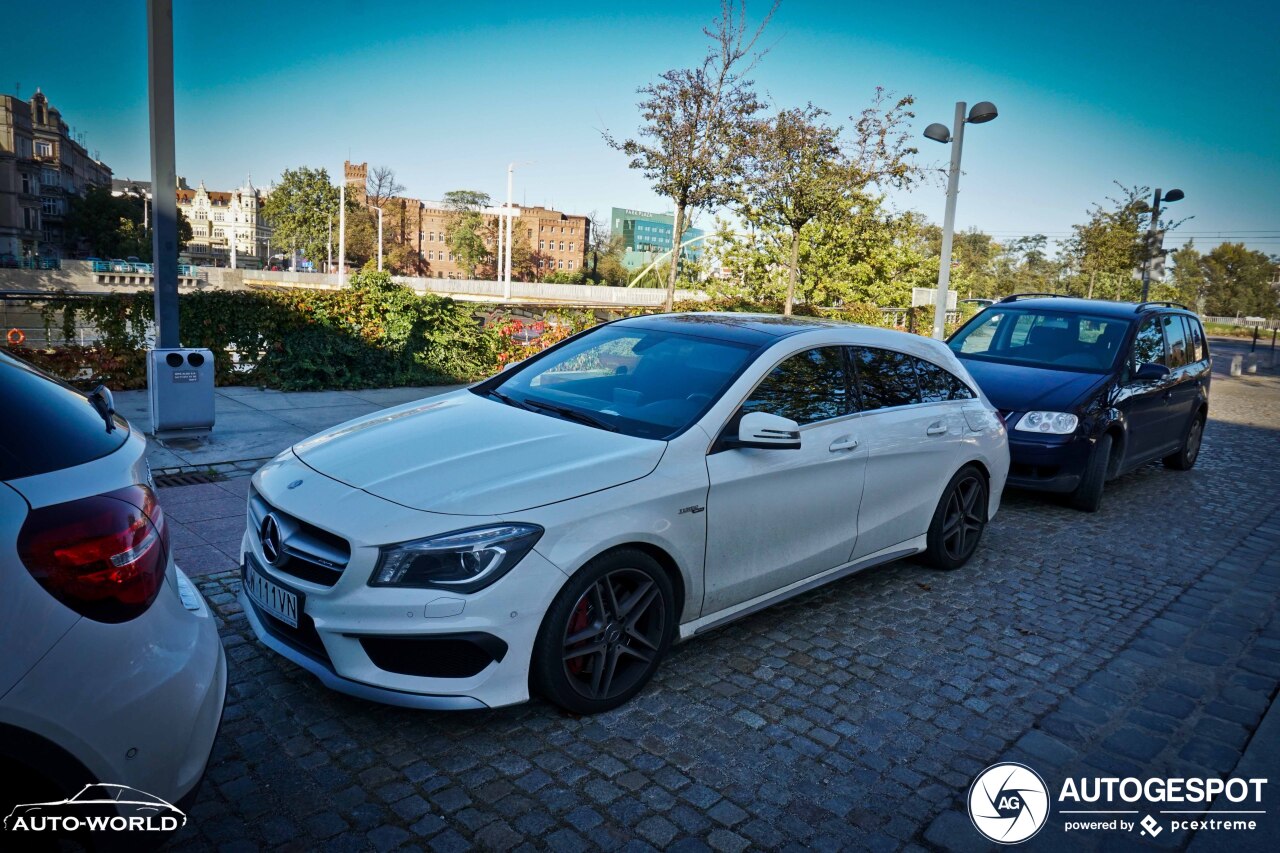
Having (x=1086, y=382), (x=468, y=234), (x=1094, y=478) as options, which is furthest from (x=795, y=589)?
(x=468, y=234)

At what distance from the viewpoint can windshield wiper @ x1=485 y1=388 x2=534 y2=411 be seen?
4327 mm

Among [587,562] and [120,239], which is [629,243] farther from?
[587,562]

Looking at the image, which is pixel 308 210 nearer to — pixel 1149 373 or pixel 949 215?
pixel 949 215

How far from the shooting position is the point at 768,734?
11.6 ft

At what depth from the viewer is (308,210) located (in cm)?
9162

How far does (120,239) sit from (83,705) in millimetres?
104561

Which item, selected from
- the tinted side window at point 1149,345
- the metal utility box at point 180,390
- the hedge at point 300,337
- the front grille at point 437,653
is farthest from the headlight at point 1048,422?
the hedge at point 300,337

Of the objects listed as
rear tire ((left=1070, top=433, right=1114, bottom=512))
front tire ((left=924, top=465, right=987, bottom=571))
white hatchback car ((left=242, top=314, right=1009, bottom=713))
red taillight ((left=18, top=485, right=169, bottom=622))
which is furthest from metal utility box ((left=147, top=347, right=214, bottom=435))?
rear tire ((left=1070, top=433, right=1114, bottom=512))

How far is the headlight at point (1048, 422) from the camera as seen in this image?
7.41 m

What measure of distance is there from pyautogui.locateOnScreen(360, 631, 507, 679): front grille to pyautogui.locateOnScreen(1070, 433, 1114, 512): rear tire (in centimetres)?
631

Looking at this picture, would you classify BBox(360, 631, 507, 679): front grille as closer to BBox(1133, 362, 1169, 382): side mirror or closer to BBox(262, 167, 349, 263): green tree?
BBox(1133, 362, 1169, 382): side mirror

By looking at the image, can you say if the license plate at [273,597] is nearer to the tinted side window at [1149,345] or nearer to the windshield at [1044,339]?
the windshield at [1044,339]

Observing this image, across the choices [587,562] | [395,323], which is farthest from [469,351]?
[587,562]

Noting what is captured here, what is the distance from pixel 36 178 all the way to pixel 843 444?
402 feet
